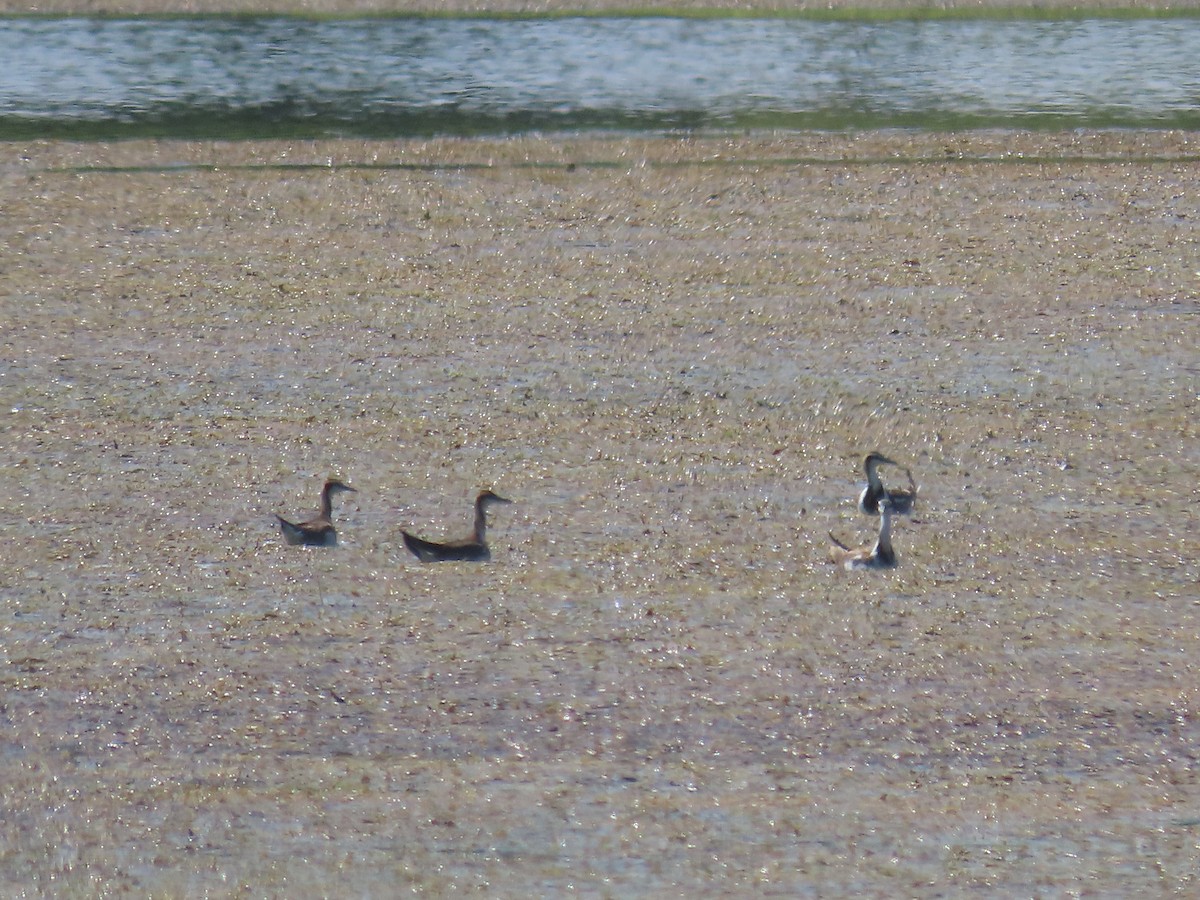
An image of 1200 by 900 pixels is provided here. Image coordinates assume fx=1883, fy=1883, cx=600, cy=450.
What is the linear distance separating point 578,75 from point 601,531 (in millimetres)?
8268

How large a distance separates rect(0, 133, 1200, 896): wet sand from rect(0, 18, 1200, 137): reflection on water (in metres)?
1.61

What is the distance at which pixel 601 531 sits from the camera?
671 centimetres

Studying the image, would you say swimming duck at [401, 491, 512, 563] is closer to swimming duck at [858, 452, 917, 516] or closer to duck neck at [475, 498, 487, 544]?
duck neck at [475, 498, 487, 544]

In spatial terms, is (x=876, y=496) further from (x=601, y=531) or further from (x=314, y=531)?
(x=314, y=531)

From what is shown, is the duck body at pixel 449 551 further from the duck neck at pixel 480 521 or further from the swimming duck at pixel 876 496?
the swimming duck at pixel 876 496

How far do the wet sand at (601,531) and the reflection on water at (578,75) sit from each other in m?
1.61

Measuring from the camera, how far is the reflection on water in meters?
12.8

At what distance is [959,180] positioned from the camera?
10914 millimetres

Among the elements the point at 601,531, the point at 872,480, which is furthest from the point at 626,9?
the point at 601,531

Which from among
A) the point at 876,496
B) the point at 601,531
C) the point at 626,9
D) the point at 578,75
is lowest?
the point at 601,531

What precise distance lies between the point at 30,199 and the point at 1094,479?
6.39 metres

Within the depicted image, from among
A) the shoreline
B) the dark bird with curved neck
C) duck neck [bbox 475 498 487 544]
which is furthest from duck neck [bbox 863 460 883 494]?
the shoreline

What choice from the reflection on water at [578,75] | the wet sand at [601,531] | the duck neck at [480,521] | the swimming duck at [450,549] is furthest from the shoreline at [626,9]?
the swimming duck at [450,549]

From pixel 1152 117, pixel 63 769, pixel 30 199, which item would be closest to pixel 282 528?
pixel 63 769
